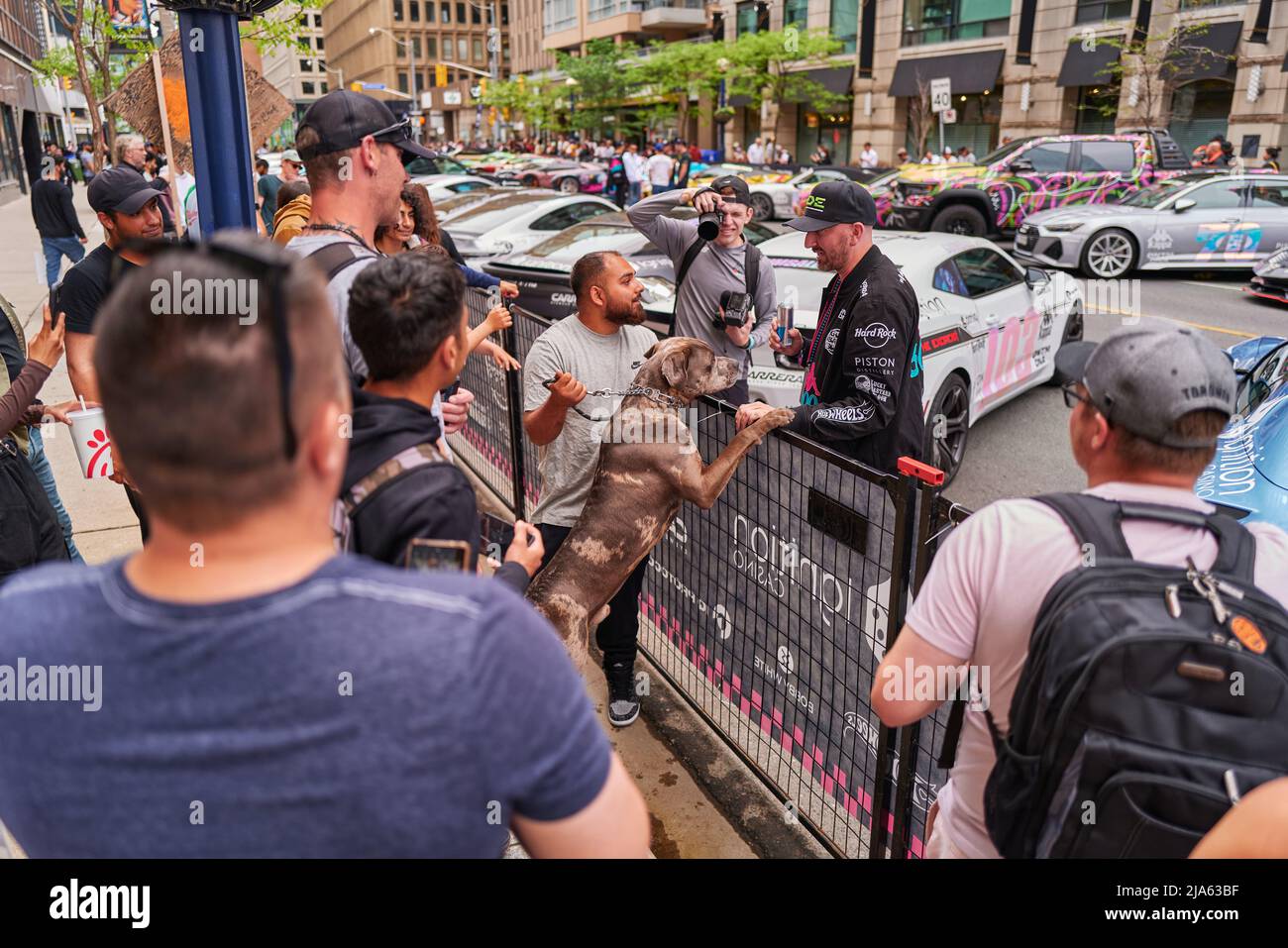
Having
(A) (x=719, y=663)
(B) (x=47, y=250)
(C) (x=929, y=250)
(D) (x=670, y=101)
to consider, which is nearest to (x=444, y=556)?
(A) (x=719, y=663)

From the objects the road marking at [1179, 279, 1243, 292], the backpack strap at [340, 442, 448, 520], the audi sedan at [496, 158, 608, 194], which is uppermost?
the audi sedan at [496, 158, 608, 194]

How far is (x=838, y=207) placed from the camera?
398 cm

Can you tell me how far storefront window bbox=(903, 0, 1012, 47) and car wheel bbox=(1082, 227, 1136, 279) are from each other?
21247 millimetres

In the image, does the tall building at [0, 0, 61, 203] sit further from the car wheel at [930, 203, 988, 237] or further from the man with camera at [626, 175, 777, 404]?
the man with camera at [626, 175, 777, 404]

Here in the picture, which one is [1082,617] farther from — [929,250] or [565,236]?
[565,236]

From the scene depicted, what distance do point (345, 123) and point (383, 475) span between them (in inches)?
49.4

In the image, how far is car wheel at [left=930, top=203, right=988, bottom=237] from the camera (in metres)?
18.4

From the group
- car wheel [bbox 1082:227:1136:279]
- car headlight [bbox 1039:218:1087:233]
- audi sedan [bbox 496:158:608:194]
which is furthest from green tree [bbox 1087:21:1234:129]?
audi sedan [bbox 496:158:608:194]

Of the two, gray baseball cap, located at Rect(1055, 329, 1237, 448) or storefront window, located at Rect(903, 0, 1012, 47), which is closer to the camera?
gray baseball cap, located at Rect(1055, 329, 1237, 448)

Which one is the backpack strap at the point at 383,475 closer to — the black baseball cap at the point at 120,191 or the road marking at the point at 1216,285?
the black baseball cap at the point at 120,191

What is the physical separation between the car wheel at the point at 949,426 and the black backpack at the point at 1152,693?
5.20m

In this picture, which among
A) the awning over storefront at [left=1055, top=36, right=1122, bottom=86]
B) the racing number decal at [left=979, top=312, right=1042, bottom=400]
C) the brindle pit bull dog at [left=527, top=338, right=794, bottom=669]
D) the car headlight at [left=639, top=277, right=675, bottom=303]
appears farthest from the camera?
the awning over storefront at [left=1055, top=36, right=1122, bottom=86]

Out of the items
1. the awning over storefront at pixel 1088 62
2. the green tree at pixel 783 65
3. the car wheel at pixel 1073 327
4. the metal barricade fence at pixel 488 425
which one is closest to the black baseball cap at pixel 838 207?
the metal barricade fence at pixel 488 425

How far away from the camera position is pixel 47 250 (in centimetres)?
1323
